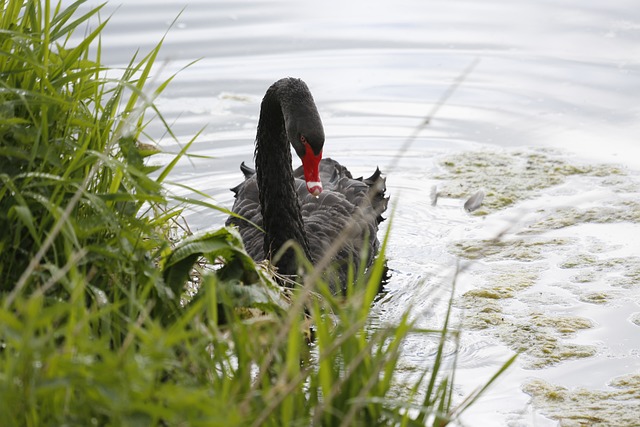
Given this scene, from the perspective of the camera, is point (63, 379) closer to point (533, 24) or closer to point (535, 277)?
point (535, 277)

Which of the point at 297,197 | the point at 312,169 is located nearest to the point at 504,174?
the point at 297,197

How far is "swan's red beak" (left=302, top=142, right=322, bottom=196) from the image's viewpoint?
387cm

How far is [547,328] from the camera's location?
3.79m

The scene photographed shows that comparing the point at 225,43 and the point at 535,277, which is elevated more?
the point at 225,43

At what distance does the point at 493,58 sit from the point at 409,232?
2.69 metres

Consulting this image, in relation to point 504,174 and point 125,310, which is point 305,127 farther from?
point 504,174

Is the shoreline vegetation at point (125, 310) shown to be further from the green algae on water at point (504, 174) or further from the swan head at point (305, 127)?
the green algae on water at point (504, 174)

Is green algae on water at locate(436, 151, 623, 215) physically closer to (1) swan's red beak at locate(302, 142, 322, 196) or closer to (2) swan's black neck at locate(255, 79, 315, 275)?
(2) swan's black neck at locate(255, 79, 315, 275)

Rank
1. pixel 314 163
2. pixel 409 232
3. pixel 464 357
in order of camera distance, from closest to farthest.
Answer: pixel 464 357
pixel 314 163
pixel 409 232

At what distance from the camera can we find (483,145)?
5965 mm

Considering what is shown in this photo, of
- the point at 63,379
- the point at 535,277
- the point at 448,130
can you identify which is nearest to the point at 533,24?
the point at 448,130

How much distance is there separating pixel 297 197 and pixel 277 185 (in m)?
0.11

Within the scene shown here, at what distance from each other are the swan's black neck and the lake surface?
18.1 inches

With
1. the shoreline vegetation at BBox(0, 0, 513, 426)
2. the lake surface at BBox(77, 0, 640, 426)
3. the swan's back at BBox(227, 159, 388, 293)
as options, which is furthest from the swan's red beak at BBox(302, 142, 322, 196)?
the shoreline vegetation at BBox(0, 0, 513, 426)
